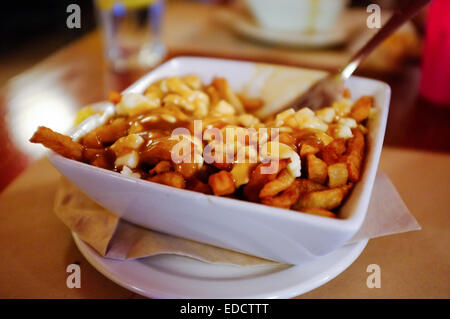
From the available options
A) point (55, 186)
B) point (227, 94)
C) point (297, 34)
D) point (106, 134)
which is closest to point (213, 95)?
point (227, 94)

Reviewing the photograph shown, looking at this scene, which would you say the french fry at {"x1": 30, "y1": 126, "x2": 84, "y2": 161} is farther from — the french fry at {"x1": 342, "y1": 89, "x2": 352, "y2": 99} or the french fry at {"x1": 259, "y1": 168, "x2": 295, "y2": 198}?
the french fry at {"x1": 342, "y1": 89, "x2": 352, "y2": 99}

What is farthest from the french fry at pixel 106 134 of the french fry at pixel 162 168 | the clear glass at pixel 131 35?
the clear glass at pixel 131 35

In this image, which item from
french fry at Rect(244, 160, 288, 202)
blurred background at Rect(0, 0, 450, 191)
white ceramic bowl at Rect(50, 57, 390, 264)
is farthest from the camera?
blurred background at Rect(0, 0, 450, 191)

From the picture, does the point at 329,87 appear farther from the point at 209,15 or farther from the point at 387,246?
the point at 209,15

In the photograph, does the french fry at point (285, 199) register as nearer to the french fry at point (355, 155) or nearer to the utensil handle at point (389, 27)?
the french fry at point (355, 155)

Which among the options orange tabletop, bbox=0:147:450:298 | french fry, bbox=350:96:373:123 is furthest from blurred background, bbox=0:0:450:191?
french fry, bbox=350:96:373:123
